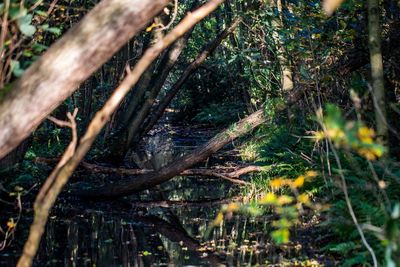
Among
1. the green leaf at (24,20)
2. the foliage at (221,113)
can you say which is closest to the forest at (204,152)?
the green leaf at (24,20)

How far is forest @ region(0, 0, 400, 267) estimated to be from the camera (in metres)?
3.41

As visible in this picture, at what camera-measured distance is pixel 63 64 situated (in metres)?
3.35

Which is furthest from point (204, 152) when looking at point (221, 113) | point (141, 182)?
point (221, 113)

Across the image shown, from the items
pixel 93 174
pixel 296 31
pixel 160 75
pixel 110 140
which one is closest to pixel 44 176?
pixel 93 174

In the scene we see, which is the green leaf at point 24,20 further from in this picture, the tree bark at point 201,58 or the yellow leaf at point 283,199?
the tree bark at point 201,58

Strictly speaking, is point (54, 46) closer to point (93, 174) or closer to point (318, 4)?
point (318, 4)

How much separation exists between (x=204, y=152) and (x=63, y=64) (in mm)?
7234

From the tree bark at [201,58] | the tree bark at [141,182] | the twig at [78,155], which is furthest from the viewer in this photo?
the tree bark at [201,58]

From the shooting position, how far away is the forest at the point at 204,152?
341cm

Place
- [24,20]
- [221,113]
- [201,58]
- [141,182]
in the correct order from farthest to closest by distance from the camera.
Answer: [221,113]
[201,58]
[141,182]
[24,20]

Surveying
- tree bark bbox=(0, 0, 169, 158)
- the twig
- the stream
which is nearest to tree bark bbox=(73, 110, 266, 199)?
the stream

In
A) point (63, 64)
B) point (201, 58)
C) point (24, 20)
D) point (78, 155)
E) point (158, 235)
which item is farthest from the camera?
point (201, 58)

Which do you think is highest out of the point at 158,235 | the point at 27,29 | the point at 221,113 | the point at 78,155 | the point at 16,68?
the point at 221,113

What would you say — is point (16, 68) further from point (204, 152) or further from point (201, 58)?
point (201, 58)
